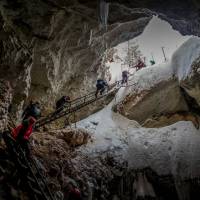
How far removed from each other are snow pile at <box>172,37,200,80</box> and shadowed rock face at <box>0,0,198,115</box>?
2.97 m

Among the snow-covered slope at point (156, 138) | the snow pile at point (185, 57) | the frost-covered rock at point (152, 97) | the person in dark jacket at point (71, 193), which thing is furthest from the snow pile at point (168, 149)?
the person in dark jacket at point (71, 193)

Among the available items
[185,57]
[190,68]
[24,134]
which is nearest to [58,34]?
[24,134]

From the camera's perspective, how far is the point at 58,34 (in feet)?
44.1

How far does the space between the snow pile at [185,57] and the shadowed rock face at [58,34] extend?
9.75 ft

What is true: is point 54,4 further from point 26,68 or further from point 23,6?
point 26,68

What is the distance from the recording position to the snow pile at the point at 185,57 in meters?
16.5

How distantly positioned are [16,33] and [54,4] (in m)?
1.83

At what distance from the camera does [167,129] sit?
18.5m

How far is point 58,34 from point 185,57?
8073 millimetres

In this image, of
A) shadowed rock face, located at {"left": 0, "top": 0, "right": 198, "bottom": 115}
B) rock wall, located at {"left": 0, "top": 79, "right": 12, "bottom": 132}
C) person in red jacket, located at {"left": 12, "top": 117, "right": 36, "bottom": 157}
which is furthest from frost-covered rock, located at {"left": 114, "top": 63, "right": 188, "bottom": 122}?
person in red jacket, located at {"left": 12, "top": 117, "right": 36, "bottom": 157}

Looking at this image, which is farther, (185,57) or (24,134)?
(185,57)

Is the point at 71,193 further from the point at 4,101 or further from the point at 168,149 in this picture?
the point at 168,149

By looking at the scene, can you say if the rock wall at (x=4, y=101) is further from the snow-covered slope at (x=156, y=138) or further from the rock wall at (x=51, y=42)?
the snow-covered slope at (x=156, y=138)

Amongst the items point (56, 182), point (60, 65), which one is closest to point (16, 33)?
point (60, 65)
